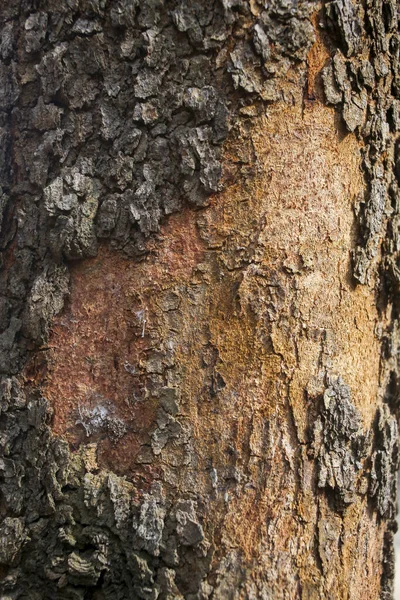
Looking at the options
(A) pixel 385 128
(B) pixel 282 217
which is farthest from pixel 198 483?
(A) pixel 385 128

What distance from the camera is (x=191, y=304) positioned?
1252mm

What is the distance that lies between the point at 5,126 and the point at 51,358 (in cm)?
49

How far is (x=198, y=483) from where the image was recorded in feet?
4.01

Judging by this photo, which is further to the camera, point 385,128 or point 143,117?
point 385,128

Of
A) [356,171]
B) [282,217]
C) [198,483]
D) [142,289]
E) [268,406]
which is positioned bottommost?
[198,483]

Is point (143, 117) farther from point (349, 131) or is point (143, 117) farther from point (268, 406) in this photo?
point (268, 406)

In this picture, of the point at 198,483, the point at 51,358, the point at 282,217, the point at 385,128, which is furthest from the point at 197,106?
the point at 198,483

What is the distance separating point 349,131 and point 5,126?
0.70m

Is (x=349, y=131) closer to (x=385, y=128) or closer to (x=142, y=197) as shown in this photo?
(x=385, y=128)

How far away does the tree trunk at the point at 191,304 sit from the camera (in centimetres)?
122

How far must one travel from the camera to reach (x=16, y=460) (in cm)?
132

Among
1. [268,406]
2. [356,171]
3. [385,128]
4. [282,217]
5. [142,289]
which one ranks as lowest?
[268,406]

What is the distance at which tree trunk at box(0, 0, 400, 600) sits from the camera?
4.02 feet

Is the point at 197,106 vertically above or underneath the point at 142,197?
above
